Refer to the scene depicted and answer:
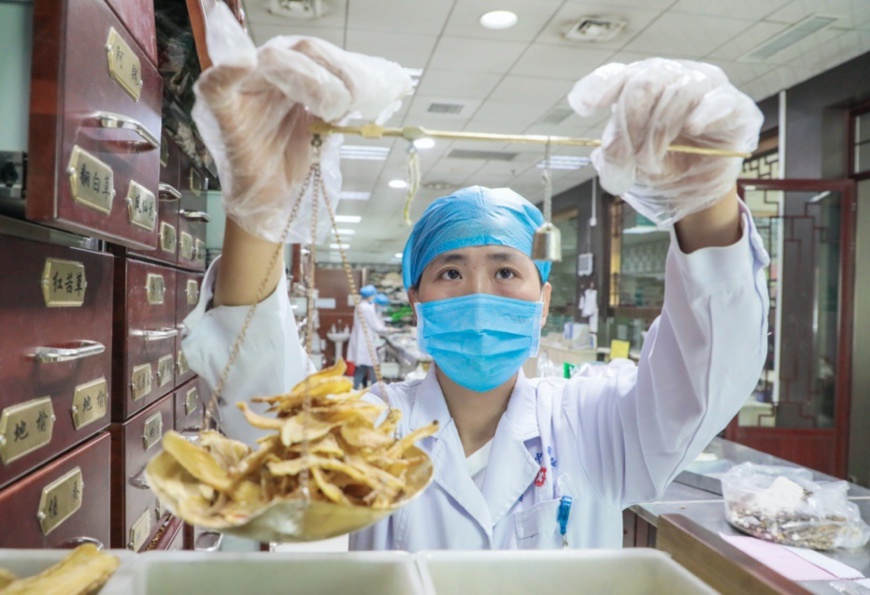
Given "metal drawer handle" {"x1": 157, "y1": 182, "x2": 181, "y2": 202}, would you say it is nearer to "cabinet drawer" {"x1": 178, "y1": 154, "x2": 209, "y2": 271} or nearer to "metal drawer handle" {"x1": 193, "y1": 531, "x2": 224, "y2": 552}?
"cabinet drawer" {"x1": 178, "y1": 154, "x2": 209, "y2": 271}

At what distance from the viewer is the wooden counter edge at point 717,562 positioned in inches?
28.0

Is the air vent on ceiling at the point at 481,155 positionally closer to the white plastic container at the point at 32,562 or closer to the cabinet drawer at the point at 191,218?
the cabinet drawer at the point at 191,218

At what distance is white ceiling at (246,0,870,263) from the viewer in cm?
356

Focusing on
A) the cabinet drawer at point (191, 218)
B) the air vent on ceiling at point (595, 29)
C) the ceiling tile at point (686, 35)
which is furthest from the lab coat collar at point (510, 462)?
the ceiling tile at point (686, 35)

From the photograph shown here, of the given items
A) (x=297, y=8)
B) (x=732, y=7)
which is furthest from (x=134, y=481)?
(x=732, y=7)

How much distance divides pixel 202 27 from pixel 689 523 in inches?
52.2

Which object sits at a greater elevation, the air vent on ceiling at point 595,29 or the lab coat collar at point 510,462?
the air vent on ceiling at point 595,29

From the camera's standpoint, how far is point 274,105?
84cm

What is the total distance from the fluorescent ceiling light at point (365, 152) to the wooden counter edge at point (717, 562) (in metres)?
6.24

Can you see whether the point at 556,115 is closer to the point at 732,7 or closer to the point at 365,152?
the point at 732,7

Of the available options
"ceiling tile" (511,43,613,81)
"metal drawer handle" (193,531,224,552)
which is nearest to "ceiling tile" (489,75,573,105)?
"ceiling tile" (511,43,613,81)

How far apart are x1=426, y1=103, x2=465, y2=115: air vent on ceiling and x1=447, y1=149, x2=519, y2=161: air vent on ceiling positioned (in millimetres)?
1230

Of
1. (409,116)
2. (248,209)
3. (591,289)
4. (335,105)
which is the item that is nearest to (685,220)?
(335,105)

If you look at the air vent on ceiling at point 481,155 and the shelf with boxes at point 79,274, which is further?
the air vent on ceiling at point 481,155
